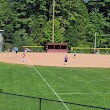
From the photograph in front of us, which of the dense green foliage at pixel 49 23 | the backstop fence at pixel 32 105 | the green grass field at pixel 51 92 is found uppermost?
the dense green foliage at pixel 49 23

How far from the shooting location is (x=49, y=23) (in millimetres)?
86625

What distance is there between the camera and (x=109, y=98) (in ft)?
Answer: 70.2

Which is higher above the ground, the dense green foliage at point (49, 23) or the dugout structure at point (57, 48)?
the dense green foliage at point (49, 23)

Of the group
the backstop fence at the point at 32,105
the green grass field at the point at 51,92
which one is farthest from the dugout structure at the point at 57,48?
the backstop fence at the point at 32,105

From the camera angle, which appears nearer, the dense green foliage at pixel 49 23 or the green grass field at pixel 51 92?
the green grass field at pixel 51 92

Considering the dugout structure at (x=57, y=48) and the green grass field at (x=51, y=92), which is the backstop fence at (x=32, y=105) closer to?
the green grass field at (x=51, y=92)

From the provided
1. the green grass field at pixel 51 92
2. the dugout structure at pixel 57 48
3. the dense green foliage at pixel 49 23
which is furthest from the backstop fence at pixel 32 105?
the dense green foliage at pixel 49 23

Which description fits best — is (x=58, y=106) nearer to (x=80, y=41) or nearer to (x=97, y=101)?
(x=97, y=101)

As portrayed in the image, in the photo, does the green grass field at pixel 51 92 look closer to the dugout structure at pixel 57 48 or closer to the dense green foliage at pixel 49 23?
the dugout structure at pixel 57 48

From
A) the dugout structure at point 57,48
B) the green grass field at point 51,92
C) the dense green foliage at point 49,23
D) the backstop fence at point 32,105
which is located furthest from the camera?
the dense green foliage at point 49,23

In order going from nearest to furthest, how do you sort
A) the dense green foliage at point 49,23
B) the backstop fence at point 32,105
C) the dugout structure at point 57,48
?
the backstop fence at point 32,105, the dugout structure at point 57,48, the dense green foliage at point 49,23

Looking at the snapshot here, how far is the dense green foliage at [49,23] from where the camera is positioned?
86750 mm

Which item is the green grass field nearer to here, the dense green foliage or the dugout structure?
the dugout structure

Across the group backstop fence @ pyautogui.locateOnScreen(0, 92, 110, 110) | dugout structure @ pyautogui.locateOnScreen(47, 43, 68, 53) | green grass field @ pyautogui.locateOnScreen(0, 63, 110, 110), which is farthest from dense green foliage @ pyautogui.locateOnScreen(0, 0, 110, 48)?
backstop fence @ pyautogui.locateOnScreen(0, 92, 110, 110)
